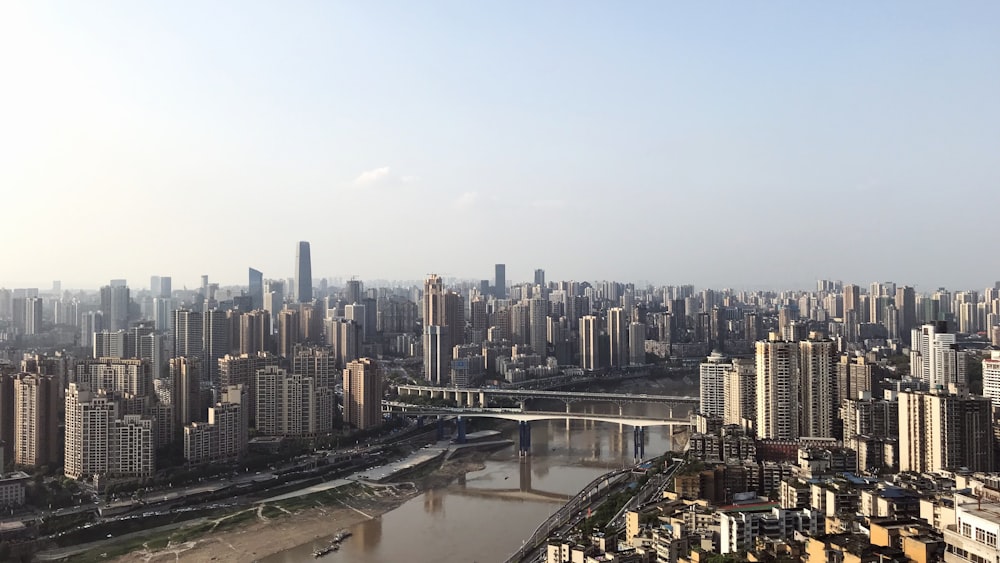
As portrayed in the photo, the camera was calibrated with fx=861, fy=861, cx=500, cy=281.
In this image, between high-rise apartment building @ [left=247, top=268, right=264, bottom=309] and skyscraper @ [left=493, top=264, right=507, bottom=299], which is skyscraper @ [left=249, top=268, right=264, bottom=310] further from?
skyscraper @ [left=493, top=264, right=507, bottom=299]

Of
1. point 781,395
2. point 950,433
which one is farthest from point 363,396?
point 950,433

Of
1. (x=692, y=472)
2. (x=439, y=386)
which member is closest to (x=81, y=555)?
(x=692, y=472)

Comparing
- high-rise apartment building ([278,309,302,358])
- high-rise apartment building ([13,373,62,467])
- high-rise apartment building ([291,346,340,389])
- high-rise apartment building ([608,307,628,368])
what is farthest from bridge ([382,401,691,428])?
high-rise apartment building ([608,307,628,368])

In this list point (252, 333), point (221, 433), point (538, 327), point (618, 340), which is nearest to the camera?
point (221, 433)

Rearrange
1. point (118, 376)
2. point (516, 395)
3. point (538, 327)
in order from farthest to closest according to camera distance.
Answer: point (538, 327), point (516, 395), point (118, 376)

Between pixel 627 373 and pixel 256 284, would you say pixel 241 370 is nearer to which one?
pixel 627 373

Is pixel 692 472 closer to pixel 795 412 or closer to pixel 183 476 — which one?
pixel 795 412

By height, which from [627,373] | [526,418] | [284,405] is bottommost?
[627,373]
